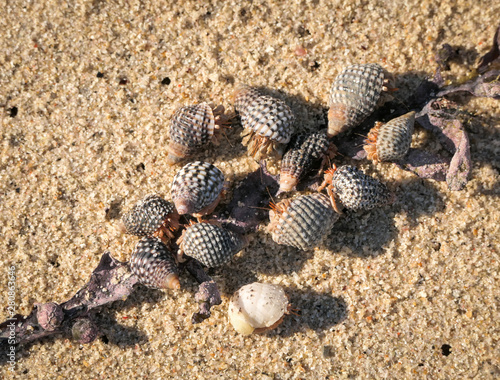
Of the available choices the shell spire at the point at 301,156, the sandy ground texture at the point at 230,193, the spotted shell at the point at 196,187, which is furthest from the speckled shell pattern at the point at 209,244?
the shell spire at the point at 301,156

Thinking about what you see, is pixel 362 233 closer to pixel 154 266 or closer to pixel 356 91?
pixel 356 91

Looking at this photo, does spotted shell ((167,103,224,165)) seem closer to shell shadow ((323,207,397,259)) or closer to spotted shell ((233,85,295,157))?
spotted shell ((233,85,295,157))

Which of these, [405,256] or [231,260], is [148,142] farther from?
[405,256]

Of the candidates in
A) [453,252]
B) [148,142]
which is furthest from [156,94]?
[453,252]

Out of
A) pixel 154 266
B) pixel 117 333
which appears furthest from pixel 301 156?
pixel 117 333

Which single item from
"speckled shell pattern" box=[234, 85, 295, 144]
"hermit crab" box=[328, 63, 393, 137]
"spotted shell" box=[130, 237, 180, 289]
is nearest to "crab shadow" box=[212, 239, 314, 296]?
"spotted shell" box=[130, 237, 180, 289]

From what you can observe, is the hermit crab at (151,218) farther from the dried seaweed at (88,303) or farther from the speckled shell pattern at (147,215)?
the dried seaweed at (88,303)
